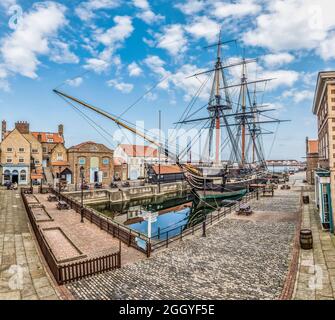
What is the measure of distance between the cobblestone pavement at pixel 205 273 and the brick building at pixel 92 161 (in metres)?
43.8

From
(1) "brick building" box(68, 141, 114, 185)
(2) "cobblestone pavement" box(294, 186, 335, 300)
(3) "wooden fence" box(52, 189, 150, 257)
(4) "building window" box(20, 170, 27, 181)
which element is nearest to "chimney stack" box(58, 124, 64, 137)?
(1) "brick building" box(68, 141, 114, 185)

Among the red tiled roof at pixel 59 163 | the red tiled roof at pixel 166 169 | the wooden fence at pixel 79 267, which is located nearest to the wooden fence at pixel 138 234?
the wooden fence at pixel 79 267

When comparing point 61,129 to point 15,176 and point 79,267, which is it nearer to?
point 15,176

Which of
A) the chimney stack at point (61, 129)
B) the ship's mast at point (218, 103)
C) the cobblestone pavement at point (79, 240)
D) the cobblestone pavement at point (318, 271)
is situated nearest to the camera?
the cobblestone pavement at point (318, 271)

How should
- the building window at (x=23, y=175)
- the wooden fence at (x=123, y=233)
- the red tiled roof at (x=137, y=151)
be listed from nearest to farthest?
the wooden fence at (x=123, y=233), the building window at (x=23, y=175), the red tiled roof at (x=137, y=151)

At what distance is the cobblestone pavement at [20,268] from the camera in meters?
9.44

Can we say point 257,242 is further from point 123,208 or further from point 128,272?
point 123,208

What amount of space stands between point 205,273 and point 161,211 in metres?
30.3

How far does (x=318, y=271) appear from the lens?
36.8ft

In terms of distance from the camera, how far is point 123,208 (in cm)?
4266

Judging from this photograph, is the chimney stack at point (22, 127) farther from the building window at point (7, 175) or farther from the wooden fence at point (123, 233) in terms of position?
the wooden fence at point (123, 233)

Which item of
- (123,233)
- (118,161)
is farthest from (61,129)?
(123,233)

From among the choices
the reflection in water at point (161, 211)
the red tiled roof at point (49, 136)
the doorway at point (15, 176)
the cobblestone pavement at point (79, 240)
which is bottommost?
the reflection in water at point (161, 211)

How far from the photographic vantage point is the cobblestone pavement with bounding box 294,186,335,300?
9250mm
